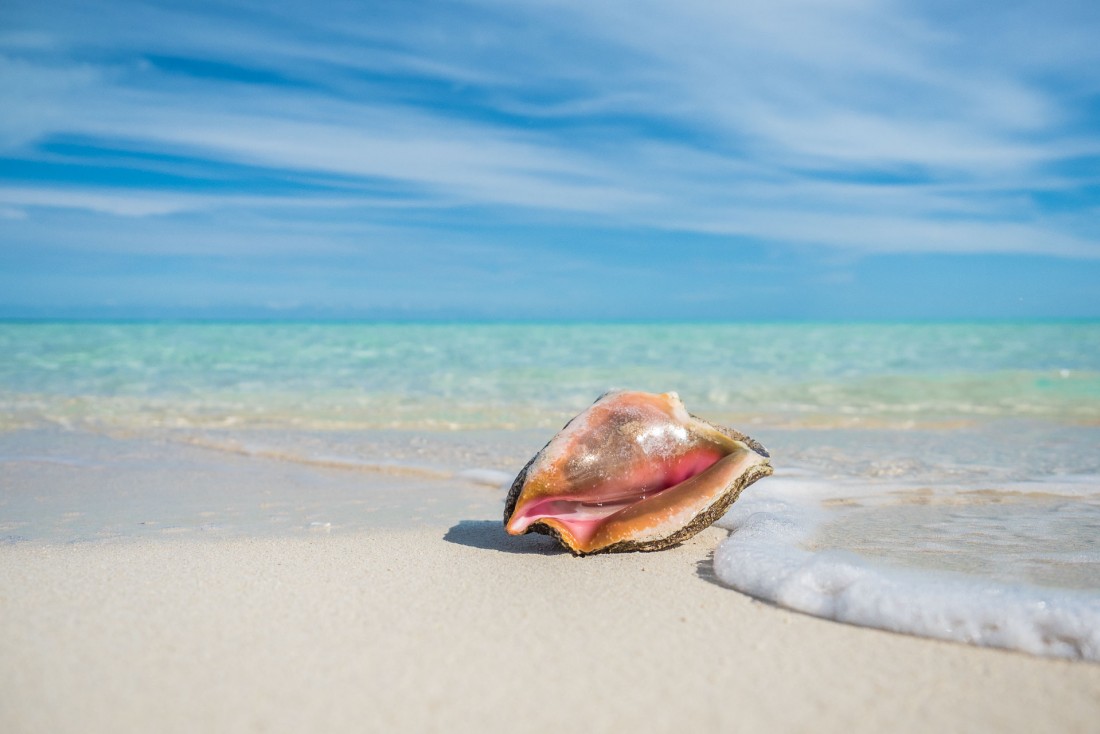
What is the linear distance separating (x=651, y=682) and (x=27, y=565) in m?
2.26

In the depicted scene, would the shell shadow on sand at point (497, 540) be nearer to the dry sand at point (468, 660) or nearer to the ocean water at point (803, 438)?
the dry sand at point (468, 660)

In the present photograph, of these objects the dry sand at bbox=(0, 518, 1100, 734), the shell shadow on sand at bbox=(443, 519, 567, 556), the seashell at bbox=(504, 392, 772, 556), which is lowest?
the shell shadow on sand at bbox=(443, 519, 567, 556)

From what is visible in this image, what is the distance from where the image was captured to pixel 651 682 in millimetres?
1887

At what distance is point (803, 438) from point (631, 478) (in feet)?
12.8

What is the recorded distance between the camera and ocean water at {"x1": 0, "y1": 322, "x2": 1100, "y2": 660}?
97.7 inches

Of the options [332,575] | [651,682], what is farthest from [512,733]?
[332,575]

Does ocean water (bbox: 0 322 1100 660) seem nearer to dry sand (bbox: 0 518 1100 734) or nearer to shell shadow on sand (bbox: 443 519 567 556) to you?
dry sand (bbox: 0 518 1100 734)

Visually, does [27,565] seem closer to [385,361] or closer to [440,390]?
[440,390]

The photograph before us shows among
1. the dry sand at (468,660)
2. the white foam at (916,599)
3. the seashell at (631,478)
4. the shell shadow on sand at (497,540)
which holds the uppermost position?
the seashell at (631,478)

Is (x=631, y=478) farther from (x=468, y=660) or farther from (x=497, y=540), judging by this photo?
(x=468, y=660)

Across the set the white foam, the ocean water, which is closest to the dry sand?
the white foam

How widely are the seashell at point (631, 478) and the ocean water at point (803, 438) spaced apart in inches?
9.2

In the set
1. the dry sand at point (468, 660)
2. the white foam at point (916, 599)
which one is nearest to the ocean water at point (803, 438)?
the white foam at point (916, 599)

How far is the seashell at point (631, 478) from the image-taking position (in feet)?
9.45
